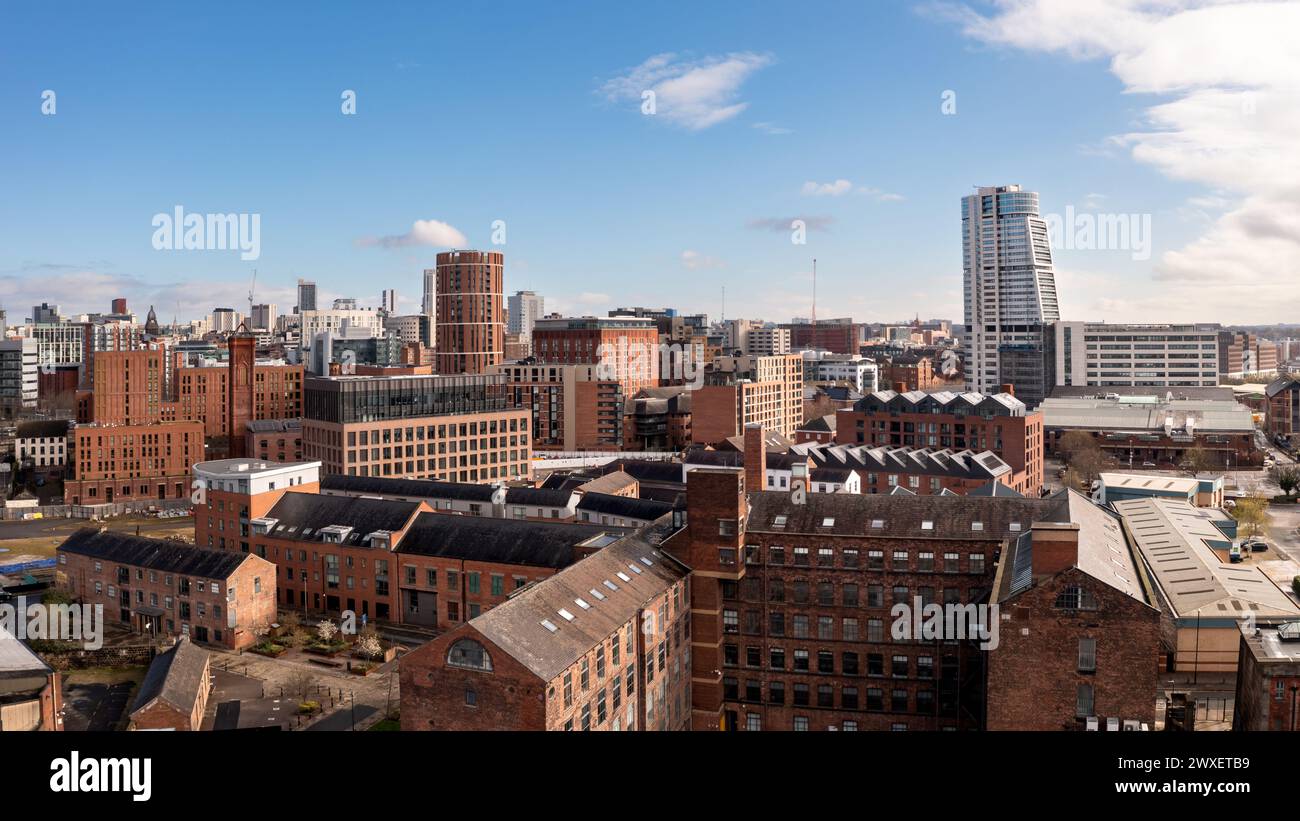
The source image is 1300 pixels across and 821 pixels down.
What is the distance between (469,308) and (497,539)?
87270 millimetres

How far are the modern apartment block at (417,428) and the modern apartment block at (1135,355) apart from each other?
87.8 metres

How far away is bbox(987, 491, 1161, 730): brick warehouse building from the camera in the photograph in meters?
27.6

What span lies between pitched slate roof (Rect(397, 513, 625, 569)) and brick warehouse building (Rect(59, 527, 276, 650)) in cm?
708

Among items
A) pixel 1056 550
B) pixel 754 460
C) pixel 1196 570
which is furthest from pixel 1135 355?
pixel 1056 550

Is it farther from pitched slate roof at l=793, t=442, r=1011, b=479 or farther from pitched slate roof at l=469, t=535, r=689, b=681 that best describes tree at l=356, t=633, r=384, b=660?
pitched slate roof at l=793, t=442, r=1011, b=479

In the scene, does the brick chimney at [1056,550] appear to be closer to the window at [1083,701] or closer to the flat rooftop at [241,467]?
the window at [1083,701]

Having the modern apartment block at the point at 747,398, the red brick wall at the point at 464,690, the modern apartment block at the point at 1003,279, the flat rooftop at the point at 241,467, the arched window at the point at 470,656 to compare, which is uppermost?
the modern apartment block at the point at 1003,279

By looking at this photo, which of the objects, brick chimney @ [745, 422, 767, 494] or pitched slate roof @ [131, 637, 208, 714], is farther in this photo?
brick chimney @ [745, 422, 767, 494]

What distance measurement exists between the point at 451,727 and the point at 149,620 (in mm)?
30873

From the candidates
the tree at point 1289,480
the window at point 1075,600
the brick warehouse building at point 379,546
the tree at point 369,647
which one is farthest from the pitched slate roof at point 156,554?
the tree at point 1289,480

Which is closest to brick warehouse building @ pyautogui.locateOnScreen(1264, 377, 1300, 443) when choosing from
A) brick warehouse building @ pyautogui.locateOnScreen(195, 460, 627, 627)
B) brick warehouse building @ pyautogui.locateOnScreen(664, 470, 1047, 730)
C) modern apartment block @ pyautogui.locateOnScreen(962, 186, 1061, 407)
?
modern apartment block @ pyautogui.locateOnScreen(962, 186, 1061, 407)

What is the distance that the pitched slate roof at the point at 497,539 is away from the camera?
147 feet

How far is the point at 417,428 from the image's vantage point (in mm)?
77938
